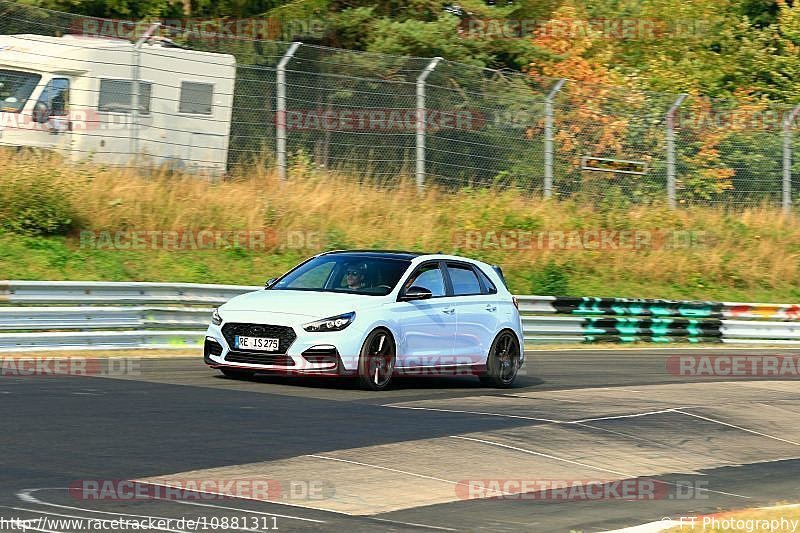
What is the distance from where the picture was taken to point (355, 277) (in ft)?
50.2

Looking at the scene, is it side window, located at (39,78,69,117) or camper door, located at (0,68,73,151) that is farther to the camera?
side window, located at (39,78,69,117)

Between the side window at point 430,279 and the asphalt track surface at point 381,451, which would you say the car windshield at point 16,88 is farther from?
the side window at point 430,279

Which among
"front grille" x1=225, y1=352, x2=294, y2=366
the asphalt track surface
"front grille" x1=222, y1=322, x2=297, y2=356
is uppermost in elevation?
"front grille" x1=222, y1=322, x2=297, y2=356

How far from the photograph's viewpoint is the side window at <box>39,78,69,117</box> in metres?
24.0

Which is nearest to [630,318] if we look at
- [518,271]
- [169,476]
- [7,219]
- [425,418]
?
[518,271]

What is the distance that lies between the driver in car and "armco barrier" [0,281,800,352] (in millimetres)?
4088

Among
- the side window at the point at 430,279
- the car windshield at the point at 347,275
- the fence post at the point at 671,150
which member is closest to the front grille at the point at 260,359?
the car windshield at the point at 347,275

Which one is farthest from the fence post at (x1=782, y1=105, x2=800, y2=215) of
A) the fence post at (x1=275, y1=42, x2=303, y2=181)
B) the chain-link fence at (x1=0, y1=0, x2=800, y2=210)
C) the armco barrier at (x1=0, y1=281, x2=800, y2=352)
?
the fence post at (x1=275, y1=42, x2=303, y2=181)

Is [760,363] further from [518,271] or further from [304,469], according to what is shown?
[304,469]

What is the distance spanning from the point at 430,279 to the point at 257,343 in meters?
2.51

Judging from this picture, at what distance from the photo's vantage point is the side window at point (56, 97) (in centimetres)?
2403

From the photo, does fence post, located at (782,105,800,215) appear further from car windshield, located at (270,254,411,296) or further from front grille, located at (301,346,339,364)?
front grille, located at (301,346,339,364)

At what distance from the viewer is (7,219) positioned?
21.8 metres

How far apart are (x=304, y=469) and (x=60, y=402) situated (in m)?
3.46
